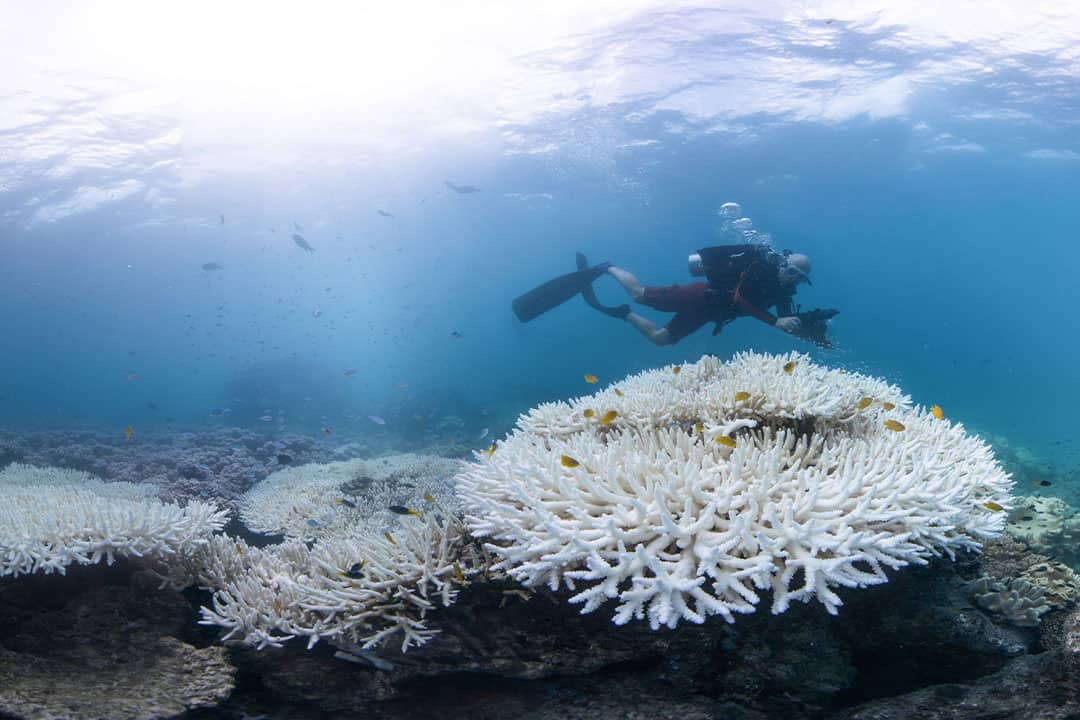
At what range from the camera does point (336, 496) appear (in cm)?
695

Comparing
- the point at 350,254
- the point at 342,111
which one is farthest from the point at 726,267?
the point at 350,254

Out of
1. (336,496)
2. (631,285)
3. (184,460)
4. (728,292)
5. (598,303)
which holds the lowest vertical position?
(184,460)

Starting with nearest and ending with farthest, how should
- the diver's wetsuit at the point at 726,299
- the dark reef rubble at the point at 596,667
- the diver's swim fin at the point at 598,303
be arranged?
1. the dark reef rubble at the point at 596,667
2. the diver's wetsuit at the point at 726,299
3. the diver's swim fin at the point at 598,303

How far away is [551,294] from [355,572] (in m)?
11.0

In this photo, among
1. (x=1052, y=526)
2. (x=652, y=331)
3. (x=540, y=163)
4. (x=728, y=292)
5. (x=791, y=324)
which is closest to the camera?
(x=1052, y=526)

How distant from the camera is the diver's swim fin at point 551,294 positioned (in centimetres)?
1388

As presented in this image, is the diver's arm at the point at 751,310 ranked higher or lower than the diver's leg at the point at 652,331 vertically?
higher

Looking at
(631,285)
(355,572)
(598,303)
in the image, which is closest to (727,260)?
(631,285)

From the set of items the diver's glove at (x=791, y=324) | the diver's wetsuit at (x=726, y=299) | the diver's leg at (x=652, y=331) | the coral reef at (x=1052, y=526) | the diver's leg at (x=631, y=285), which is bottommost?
the coral reef at (x=1052, y=526)

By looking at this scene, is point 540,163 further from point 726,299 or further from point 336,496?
point 336,496

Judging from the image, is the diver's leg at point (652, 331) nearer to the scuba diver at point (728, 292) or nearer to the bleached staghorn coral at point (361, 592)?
the scuba diver at point (728, 292)

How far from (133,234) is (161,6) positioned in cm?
2507

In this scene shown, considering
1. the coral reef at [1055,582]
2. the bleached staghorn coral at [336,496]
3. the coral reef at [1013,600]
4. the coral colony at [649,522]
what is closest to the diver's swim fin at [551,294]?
the bleached staghorn coral at [336,496]

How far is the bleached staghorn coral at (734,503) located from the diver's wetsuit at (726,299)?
4304 mm
